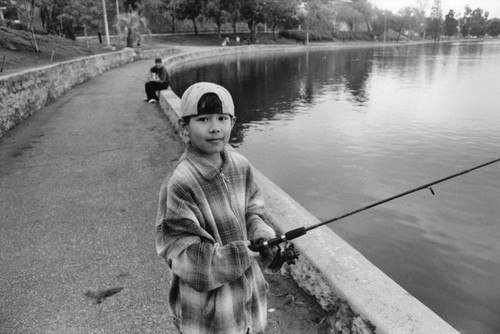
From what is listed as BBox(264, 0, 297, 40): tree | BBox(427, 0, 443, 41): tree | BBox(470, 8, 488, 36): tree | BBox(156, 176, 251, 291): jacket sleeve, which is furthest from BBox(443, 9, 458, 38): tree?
BBox(156, 176, 251, 291): jacket sleeve

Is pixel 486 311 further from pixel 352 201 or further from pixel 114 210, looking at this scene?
pixel 114 210

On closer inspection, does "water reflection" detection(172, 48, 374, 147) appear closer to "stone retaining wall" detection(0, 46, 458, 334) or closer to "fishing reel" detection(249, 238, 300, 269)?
"stone retaining wall" detection(0, 46, 458, 334)

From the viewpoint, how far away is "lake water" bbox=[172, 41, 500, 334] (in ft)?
21.0

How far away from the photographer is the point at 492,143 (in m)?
13.1

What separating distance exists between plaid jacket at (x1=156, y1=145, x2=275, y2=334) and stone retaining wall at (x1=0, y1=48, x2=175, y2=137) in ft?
28.8

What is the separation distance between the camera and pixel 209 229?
70.5 inches

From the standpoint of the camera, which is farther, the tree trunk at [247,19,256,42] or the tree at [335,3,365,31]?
the tree at [335,3,365,31]

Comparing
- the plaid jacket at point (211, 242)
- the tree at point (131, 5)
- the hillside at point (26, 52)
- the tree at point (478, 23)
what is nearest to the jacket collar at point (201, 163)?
the plaid jacket at point (211, 242)

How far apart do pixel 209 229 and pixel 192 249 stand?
16 centimetres

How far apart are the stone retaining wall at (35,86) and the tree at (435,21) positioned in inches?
5747

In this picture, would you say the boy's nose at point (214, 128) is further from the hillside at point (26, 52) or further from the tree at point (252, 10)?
the tree at point (252, 10)

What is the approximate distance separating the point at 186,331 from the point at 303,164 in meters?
10.2

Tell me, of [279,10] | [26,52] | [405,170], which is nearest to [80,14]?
[26,52]

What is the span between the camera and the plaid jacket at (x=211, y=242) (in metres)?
1.67
